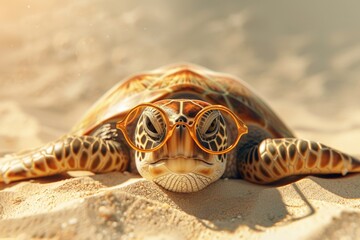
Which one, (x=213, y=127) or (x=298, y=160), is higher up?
(x=213, y=127)

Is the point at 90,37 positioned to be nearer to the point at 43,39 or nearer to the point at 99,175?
the point at 43,39

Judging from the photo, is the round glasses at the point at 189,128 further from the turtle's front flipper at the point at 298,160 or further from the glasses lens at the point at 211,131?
the turtle's front flipper at the point at 298,160

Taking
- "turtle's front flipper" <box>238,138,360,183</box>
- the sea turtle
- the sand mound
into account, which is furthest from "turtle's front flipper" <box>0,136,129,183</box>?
"turtle's front flipper" <box>238,138,360,183</box>

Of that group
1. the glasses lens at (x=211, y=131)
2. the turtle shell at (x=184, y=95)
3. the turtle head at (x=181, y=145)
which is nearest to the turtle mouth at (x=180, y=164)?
the turtle head at (x=181, y=145)

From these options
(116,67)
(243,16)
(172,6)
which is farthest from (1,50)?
(243,16)

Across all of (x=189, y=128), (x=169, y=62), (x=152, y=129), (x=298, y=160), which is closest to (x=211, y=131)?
(x=189, y=128)

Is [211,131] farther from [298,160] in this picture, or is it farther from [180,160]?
[298,160]

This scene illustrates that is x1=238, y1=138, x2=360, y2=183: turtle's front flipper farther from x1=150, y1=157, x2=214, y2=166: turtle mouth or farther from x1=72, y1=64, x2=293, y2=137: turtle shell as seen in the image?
x1=150, y1=157, x2=214, y2=166: turtle mouth
